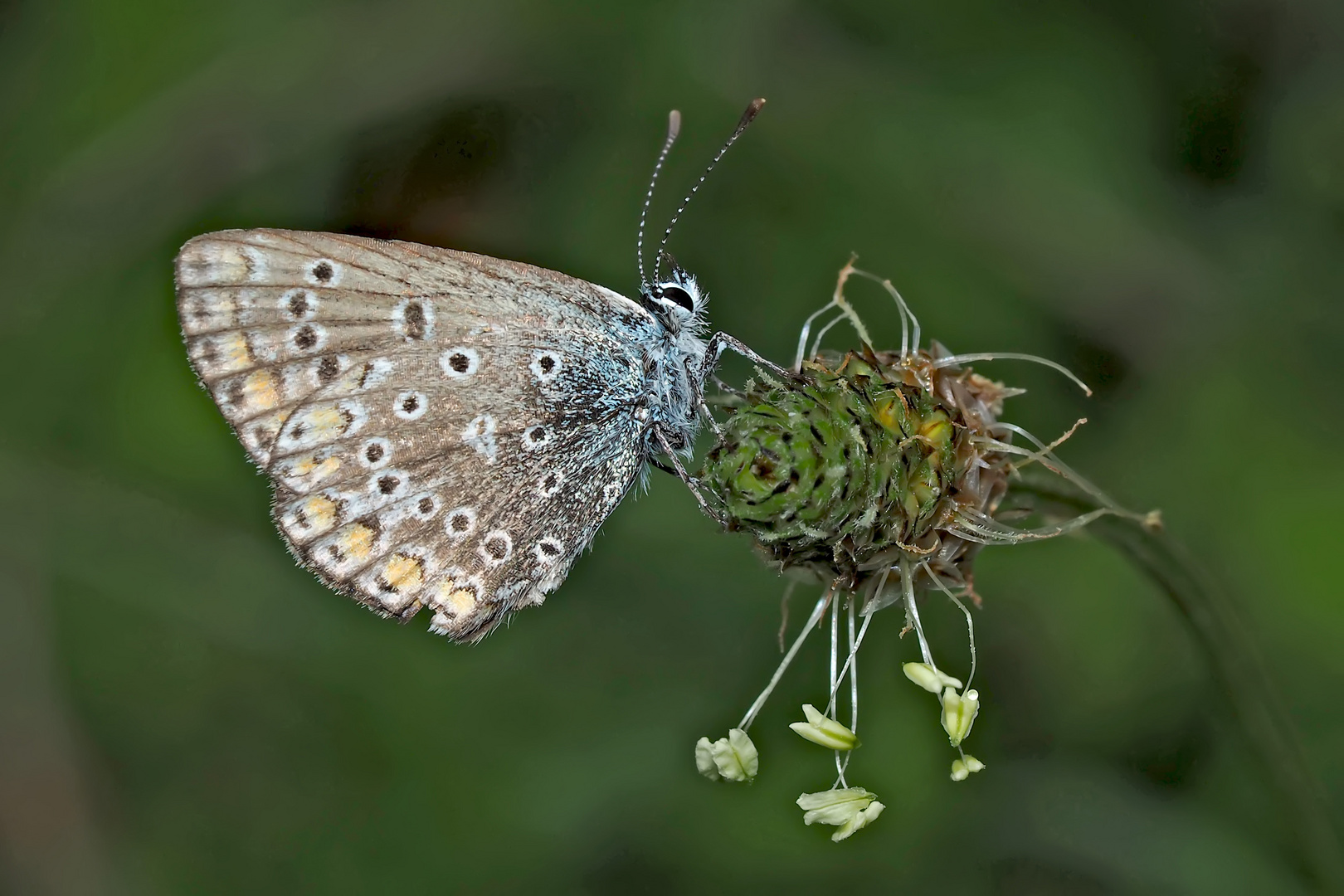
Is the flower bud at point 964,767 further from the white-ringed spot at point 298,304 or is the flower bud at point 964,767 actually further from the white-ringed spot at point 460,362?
the white-ringed spot at point 298,304

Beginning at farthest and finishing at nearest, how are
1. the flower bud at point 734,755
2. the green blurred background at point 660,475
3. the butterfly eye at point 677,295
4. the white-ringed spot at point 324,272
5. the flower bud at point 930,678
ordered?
the green blurred background at point 660,475 → the butterfly eye at point 677,295 → the white-ringed spot at point 324,272 → the flower bud at point 734,755 → the flower bud at point 930,678

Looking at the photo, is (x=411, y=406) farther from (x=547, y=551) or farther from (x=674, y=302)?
(x=674, y=302)

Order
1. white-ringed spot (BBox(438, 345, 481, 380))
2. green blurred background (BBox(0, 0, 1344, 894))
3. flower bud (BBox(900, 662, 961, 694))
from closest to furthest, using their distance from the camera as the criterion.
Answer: flower bud (BBox(900, 662, 961, 694)) < white-ringed spot (BBox(438, 345, 481, 380)) < green blurred background (BBox(0, 0, 1344, 894))

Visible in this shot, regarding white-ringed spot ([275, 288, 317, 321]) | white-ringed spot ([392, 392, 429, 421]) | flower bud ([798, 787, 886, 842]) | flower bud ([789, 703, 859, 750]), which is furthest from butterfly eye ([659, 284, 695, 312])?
flower bud ([798, 787, 886, 842])

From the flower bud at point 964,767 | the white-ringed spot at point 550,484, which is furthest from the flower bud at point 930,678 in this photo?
the white-ringed spot at point 550,484

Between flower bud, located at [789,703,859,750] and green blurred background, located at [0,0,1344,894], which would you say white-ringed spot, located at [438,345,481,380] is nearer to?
green blurred background, located at [0,0,1344,894]

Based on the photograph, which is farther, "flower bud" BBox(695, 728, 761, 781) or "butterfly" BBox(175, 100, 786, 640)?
"butterfly" BBox(175, 100, 786, 640)

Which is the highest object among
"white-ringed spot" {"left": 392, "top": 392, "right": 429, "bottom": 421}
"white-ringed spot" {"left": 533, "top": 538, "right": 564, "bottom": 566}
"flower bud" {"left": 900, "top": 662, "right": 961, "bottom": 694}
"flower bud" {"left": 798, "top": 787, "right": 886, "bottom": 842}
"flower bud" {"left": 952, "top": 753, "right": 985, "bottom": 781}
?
"flower bud" {"left": 900, "top": 662, "right": 961, "bottom": 694}

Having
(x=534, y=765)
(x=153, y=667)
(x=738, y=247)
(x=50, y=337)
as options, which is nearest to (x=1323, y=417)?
(x=738, y=247)
